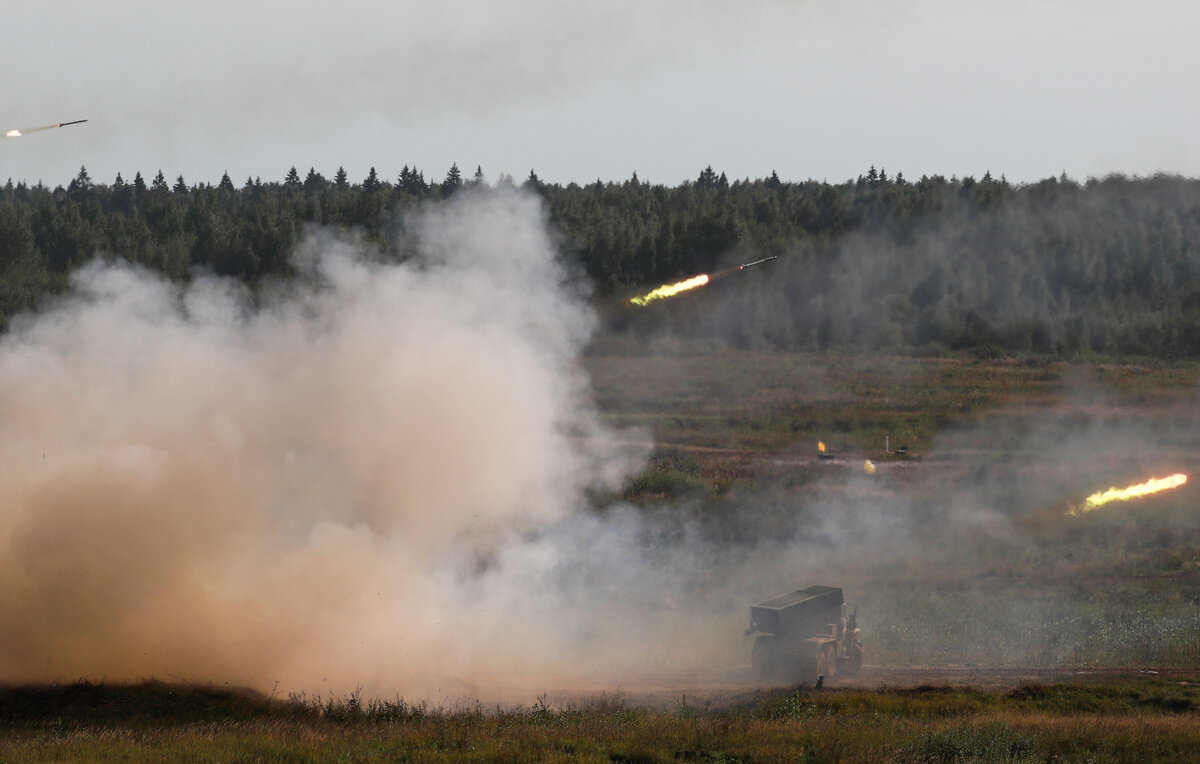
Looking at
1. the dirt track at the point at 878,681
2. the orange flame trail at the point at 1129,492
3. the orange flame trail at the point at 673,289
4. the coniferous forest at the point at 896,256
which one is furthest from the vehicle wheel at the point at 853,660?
the coniferous forest at the point at 896,256

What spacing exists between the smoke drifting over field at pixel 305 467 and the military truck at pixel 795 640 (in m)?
5.11

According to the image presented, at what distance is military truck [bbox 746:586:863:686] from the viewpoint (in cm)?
2542

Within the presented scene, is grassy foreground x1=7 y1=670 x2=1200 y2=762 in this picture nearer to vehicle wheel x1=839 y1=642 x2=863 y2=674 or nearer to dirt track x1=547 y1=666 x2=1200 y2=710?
dirt track x1=547 y1=666 x2=1200 y2=710

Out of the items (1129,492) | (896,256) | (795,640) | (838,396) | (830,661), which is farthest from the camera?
(896,256)

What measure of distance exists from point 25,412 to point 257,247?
87.7 feet

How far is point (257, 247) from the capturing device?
173 ft

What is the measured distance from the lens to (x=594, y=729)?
19.1 m

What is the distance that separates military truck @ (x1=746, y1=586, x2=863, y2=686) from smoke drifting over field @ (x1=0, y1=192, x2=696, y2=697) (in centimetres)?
511

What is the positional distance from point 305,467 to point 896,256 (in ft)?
228

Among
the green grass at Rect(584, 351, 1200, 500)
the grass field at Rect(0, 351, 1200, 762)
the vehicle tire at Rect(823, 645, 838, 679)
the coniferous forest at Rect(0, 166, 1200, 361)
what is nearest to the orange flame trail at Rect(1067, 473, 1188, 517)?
the grass field at Rect(0, 351, 1200, 762)

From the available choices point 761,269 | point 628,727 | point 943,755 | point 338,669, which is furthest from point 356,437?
point 761,269

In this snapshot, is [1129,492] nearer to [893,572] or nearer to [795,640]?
[893,572]

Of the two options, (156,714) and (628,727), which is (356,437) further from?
(628,727)

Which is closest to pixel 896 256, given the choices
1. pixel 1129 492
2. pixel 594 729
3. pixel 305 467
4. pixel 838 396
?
pixel 838 396
